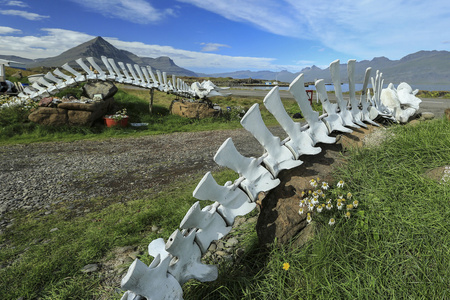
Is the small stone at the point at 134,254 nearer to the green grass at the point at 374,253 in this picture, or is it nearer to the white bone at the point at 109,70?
the green grass at the point at 374,253

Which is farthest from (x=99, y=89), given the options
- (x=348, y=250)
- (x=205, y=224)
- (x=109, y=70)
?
(x=348, y=250)

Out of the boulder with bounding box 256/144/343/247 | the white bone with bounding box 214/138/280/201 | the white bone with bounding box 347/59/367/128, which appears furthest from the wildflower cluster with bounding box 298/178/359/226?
the white bone with bounding box 347/59/367/128

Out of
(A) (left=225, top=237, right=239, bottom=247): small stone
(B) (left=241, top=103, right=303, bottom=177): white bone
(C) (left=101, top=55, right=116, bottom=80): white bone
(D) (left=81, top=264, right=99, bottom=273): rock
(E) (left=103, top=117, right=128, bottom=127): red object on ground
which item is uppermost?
(C) (left=101, top=55, right=116, bottom=80): white bone

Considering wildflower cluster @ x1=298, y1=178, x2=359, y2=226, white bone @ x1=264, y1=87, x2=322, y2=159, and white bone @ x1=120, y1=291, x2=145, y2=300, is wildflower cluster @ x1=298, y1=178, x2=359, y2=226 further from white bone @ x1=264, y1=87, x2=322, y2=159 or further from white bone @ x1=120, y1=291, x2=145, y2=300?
white bone @ x1=120, y1=291, x2=145, y2=300

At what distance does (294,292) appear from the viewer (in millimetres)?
2180

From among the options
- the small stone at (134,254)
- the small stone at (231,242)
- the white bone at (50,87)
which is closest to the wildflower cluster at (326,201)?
the small stone at (231,242)

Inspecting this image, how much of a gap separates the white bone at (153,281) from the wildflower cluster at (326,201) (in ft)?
4.80

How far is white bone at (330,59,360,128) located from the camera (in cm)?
329

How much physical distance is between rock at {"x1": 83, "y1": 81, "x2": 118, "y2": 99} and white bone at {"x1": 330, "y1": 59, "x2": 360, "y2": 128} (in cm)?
1205

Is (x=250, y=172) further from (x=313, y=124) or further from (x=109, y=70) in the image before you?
(x=109, y=70)

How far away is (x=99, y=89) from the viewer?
13.3m

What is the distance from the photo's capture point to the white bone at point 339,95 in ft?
10.8

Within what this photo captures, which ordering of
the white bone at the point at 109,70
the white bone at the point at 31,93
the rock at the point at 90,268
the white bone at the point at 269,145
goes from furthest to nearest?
the white bone at the point at 109,70 → the white bone at the point at 31,93 → the rock at the point at 90,268 → the white bone at the point at 269,145

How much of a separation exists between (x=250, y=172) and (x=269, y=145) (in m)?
0.36
